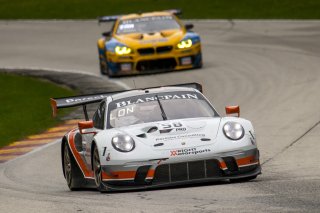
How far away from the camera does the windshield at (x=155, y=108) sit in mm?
11703

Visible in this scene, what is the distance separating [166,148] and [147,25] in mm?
15190

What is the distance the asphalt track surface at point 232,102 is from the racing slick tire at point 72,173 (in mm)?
132

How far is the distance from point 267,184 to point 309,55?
16.0 meters

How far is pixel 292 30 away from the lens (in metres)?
31.6

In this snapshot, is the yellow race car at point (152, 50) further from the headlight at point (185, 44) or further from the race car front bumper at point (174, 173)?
the race car front bumper at point (174, 173)

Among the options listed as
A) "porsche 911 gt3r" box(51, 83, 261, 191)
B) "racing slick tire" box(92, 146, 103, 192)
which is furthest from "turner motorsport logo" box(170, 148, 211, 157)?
"racing slick tire" box(92, 146, 103, 192)

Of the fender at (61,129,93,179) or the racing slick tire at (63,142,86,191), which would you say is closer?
the fender at (61,129,93,179)

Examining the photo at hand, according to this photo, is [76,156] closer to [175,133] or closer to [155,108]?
[155,108]

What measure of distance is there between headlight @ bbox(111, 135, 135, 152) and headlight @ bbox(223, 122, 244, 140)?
37.0 inches

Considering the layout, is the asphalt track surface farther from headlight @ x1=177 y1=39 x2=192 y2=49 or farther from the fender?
headlight @ x1=177 y1=39 x2=192 y2=49

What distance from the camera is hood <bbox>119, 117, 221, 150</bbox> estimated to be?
35.2 ft

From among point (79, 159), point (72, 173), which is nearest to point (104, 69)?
point (72, 173)

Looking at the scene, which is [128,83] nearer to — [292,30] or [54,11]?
[292,30]

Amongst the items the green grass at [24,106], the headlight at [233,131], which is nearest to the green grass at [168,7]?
the green grass at [24,106]
